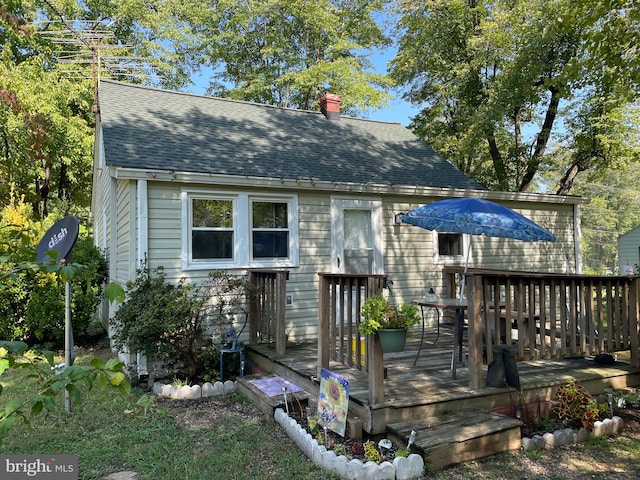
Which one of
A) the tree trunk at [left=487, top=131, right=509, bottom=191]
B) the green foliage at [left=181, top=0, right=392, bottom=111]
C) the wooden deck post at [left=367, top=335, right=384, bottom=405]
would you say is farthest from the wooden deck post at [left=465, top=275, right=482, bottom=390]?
the green foliage at [left=181, top=0, right=392, bottom=111]

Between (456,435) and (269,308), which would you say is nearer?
(456,435)

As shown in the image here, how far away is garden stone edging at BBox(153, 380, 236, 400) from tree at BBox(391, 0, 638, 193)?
34.3 feet

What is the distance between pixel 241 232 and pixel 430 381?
11.6ft

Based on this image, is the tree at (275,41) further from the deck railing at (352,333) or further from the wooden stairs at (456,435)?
the wooden stairs at (456,435)

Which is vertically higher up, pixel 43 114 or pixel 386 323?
pixel 43 114

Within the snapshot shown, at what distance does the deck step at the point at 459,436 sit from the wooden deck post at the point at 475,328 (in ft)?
1.15

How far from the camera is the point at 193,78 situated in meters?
22.8

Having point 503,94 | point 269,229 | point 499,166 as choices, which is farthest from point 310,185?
point 499,166

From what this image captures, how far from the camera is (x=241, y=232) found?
21.4 feet

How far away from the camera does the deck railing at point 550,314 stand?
406 cm

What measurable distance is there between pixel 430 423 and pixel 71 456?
9.70ft

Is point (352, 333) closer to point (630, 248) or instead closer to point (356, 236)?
point (356, 236)

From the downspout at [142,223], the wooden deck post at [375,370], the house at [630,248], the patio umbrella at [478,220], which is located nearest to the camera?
the wooden deck post at [375,370]

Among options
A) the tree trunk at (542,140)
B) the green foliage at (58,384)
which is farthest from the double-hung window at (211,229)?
the tree trunk at (542,140)
